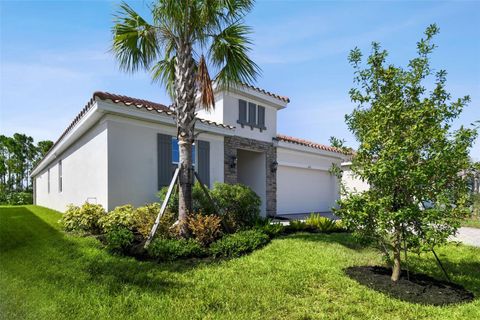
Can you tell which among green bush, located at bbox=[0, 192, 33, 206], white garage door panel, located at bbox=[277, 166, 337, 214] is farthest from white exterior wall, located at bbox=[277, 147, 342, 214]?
green bush, located at bbox=[0, 192, 33, 206]

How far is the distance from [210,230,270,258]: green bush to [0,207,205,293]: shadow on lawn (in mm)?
712

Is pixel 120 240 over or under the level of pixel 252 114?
under

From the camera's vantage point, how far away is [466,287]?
4.51 meters

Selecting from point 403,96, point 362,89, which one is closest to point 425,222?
point 403,96

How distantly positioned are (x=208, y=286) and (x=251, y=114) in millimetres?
9727

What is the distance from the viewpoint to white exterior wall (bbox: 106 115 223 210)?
28.3 ft

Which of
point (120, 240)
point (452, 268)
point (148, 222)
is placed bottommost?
point (452, 268)

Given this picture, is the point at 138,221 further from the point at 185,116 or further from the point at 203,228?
the point at 185,116

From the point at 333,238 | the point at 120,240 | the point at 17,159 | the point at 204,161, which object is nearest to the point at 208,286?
the point at 120,240

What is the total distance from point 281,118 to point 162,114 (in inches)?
282

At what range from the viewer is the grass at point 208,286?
11.2 ft

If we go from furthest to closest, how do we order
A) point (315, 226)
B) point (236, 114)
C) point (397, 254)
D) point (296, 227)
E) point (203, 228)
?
point (236, 114), point (315, 226), point (296, 227), point (203, 228), point (397, 254)

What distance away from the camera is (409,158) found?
425cm

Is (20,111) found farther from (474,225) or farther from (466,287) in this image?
(474,225)
